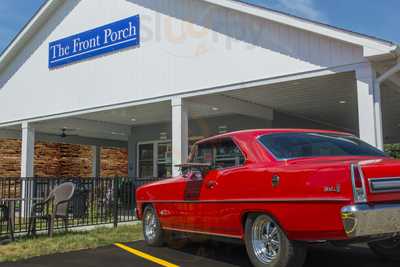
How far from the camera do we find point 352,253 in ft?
21.5

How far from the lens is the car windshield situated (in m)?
5.49

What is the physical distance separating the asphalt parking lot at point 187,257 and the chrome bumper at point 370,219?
4.44 feet

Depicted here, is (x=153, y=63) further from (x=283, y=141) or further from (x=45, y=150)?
(x=45, y=150)

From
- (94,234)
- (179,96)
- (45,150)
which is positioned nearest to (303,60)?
(179,96)

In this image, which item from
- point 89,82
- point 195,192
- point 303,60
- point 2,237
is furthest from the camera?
point 89,82

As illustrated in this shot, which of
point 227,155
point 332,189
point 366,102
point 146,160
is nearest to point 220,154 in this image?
point 227,155

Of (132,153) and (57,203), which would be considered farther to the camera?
(132,153)

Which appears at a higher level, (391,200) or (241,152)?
(241,152)

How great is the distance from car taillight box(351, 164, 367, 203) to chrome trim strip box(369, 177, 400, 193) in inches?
4.2

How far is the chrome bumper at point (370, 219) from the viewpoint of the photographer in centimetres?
439

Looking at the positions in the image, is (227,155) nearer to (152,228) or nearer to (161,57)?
(152,228)

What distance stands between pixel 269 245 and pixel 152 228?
3032 mm

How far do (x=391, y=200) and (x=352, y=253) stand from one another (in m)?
2.19

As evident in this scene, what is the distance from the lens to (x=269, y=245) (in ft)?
17.4
